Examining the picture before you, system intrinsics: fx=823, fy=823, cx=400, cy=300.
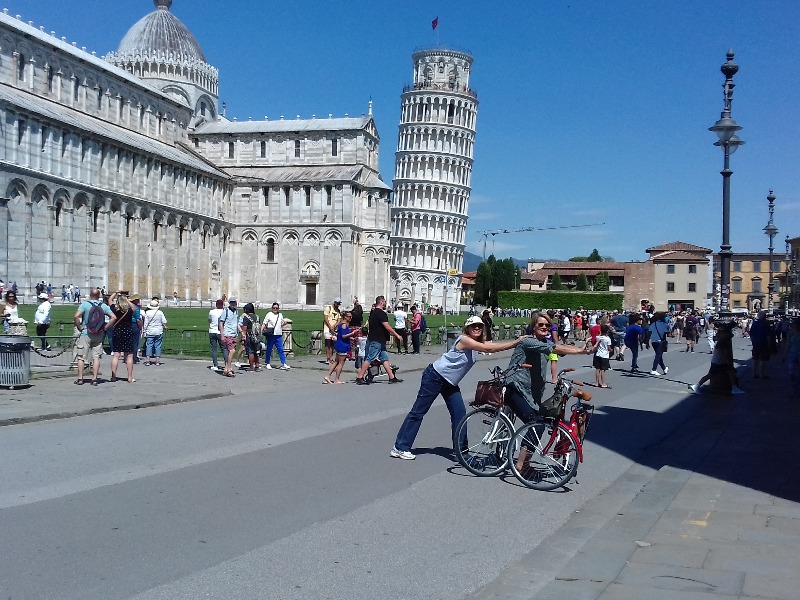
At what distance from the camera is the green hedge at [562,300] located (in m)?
98.7

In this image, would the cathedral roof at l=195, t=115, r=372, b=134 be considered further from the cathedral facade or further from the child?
the child

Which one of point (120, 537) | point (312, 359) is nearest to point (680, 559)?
point (120, 537)

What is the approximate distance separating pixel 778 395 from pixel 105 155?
55.6m

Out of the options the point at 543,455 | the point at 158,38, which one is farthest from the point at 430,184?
the point at 543,455

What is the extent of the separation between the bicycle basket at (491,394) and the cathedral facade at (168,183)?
49319 mm

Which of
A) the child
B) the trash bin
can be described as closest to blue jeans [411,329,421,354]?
the child

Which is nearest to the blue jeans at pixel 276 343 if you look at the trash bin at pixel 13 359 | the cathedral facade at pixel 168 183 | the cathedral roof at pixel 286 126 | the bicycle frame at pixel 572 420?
the trash bin at pixel 13 359

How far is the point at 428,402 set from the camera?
9359 millimetres

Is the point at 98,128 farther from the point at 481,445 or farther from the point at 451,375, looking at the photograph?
the point at 481,445

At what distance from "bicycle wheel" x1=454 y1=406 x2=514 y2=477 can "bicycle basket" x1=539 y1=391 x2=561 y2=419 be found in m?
0.60

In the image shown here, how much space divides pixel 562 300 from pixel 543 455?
95.5 metres

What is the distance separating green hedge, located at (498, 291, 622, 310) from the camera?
98.7 m

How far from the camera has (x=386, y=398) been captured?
16234mm

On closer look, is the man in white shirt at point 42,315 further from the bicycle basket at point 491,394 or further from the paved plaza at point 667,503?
the bicycle basket at point 491,394
